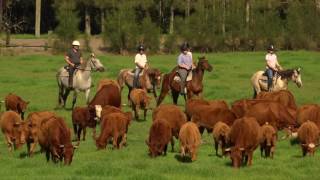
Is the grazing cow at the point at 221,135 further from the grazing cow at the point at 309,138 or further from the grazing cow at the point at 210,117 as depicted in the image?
the grazing cow at the point at 210,117

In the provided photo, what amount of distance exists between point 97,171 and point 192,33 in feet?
149

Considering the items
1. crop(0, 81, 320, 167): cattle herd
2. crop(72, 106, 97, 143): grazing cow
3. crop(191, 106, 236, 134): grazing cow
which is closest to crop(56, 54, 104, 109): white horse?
crop(0, 81, 320, 167): cattle herd

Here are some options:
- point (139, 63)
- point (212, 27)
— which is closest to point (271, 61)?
point (139, 63)

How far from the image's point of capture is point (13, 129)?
17.8 meters

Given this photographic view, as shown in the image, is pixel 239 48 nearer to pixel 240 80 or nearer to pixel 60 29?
pixel 60 29

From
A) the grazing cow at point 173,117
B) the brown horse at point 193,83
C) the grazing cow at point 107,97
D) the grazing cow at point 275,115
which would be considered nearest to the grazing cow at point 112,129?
the grazing cow at point 173,117

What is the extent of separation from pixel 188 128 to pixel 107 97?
285 inches

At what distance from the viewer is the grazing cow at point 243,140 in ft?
49.9

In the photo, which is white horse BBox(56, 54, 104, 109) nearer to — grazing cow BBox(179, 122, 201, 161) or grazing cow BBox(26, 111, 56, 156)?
grazing cow BBox(26, 111, 56, 156)

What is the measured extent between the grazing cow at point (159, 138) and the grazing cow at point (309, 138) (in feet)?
9.99

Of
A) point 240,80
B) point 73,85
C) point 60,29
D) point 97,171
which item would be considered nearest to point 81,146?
point 97,171

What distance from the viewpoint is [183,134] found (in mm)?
16109

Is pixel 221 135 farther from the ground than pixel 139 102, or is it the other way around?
pixel 139 102

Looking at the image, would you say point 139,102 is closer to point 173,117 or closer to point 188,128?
point 173,117
